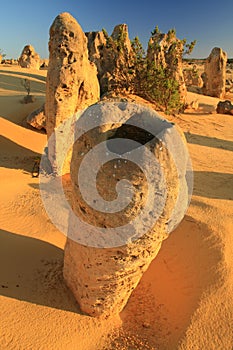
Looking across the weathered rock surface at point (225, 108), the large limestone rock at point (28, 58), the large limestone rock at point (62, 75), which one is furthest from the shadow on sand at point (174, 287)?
the large limestone rock at point (28, 58)

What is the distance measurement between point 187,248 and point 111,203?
7.35ft

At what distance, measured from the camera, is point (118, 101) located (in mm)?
2697

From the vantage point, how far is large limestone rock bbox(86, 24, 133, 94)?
13.1 m

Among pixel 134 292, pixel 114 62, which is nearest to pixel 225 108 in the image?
pixel 114 62

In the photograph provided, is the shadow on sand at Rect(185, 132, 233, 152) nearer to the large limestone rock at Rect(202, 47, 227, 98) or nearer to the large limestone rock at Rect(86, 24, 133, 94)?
the large limestone rock at Rect(86, 24, 133, 94)

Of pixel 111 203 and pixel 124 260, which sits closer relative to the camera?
pixel 111 203

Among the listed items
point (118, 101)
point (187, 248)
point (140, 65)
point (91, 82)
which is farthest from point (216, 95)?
point (118, 101)

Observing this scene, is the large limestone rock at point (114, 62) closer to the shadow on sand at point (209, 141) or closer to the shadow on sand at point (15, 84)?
the shadow on sand at point (209, 141)

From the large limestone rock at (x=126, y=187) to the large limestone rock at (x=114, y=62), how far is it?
35.7 ft

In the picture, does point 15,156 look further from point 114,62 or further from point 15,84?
point 15,84

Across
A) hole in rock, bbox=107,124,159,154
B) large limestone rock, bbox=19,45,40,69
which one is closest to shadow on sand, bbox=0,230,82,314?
hole in rock, bbox=107,124,159,154

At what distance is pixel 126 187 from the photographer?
2.40 m

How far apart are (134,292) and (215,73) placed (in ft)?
61.6

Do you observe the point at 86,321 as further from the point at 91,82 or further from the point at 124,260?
the point at 91,82
